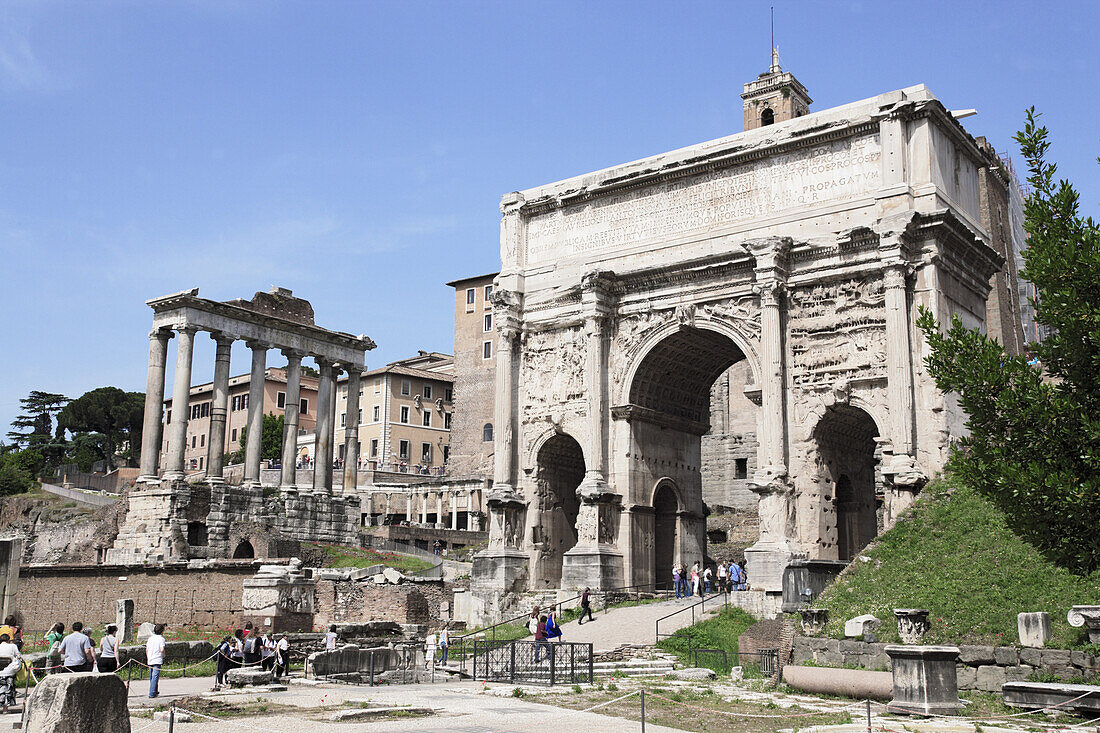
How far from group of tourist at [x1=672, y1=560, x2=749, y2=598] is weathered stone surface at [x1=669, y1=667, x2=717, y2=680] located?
7298mm

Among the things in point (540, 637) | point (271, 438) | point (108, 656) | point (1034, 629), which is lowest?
point (540, 637)

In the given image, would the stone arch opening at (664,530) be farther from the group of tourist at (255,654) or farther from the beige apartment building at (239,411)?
the beige apartment building at (239,411)

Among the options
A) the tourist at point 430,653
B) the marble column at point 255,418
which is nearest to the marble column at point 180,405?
the marble column at point 255,418

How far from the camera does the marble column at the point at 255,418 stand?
4397cm

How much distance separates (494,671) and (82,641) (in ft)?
24.2

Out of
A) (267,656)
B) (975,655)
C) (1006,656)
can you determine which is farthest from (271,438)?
(1006,656)

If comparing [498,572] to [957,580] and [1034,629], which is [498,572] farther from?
[1034,629]

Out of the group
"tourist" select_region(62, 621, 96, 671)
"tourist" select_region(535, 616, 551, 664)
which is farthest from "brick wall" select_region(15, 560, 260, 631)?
"tourist" select_region(62, 621, 96, 671)

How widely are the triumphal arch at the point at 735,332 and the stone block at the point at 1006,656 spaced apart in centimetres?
849

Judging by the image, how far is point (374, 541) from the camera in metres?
46.2

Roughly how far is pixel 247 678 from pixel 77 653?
11.4 feet

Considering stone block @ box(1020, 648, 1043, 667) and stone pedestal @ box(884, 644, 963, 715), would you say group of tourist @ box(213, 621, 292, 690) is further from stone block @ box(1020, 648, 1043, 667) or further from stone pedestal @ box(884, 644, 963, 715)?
stone block @ box(1020, 648, 1043, 667)

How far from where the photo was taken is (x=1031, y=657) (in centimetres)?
1504

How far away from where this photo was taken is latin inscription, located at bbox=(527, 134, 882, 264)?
27.0m
